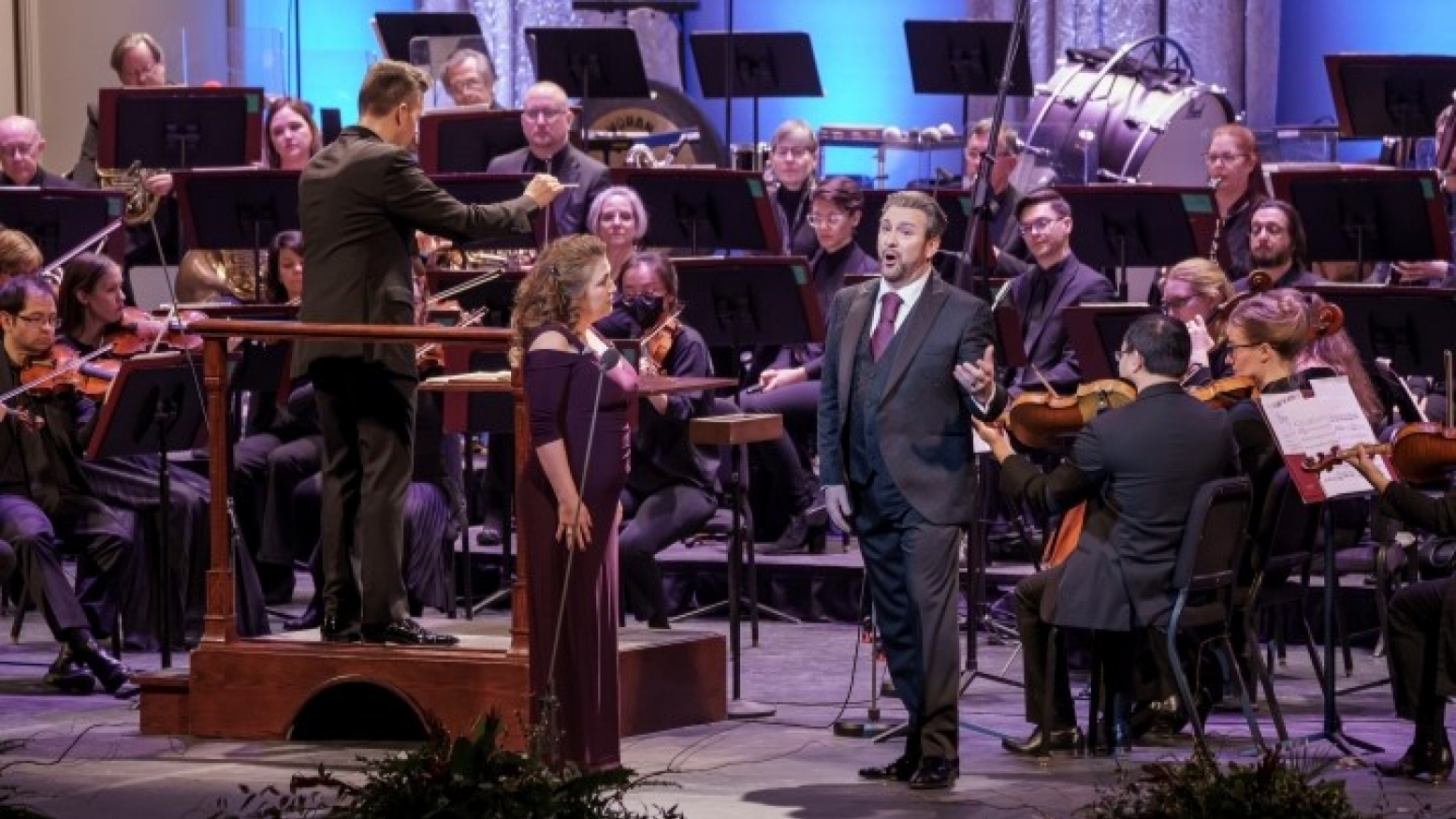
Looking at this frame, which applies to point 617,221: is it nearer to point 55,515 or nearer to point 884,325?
point 55,515

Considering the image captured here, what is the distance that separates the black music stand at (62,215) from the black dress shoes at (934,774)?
179 inches

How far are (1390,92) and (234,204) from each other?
14.2 feet

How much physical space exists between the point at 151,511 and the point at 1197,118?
18.1 feet

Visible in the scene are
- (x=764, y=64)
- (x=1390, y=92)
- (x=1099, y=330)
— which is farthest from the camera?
(x=764, y=64)

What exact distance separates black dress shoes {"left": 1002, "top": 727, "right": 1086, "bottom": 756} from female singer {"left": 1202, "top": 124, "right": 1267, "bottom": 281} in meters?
3.21

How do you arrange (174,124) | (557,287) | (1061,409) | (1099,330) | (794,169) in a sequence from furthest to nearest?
(794,169)
(174,124)
(1099,330)
(1061,409)
(557,287)

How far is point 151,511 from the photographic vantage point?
8727mm

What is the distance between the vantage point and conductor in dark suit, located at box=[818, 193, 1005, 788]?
6559mm

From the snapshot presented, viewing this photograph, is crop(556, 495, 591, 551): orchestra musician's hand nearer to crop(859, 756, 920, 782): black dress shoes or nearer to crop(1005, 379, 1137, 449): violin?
crop(859, 756, 920, 782): black dress shoes

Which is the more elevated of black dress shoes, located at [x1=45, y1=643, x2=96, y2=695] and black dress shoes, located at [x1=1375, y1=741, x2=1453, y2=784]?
black dress shoes, located at [x1=1375, y1=741, x2=1453, y2=784]

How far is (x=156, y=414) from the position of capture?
26.9ft

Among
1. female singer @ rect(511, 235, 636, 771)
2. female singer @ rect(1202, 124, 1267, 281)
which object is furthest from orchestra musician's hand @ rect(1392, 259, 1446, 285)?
female singer @ rect(511, 235, 636, 771)

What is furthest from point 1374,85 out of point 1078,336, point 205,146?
point 205,146

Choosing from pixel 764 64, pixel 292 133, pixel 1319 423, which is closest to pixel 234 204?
pixel 292 133
